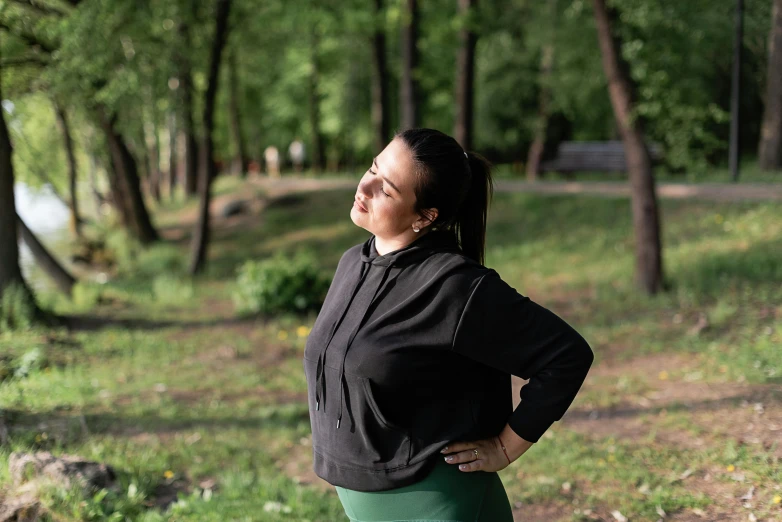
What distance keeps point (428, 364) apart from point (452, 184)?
0.55 m

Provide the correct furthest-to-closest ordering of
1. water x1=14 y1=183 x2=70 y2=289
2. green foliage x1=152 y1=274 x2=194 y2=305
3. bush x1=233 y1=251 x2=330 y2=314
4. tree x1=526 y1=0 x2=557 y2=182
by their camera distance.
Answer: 1. tree x1=526 y1=0 x2=557 y2=182
2. water x1=14 y1=183 x2=70 y2=289
3. green foliage x1=152 y1=274 x2=194 y2=305
4. bush x1=233 y1=251 x2=330 y2=314

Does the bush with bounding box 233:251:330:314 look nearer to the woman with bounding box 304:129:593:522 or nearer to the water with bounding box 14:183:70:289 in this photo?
the water with bounding box 14:183:70:289

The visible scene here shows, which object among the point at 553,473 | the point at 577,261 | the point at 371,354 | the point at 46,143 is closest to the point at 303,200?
the point at 46,143

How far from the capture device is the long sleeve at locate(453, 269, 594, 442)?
188cm

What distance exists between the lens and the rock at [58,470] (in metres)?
4.30

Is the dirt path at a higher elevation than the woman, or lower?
lower

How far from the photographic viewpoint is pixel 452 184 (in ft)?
6.98

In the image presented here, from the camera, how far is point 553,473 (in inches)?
210

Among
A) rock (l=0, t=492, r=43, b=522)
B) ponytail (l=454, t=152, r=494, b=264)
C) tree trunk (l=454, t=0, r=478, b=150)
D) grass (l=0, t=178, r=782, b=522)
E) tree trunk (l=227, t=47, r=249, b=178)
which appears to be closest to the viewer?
ponytail (l=454, t=152, r=494, b=264)

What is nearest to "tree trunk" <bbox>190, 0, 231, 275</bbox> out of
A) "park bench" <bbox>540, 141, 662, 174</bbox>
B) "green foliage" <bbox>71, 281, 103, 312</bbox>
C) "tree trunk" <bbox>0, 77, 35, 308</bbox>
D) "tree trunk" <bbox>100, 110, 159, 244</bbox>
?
"tree trunk" <bbox>100, 110, 159, 244</bbox>

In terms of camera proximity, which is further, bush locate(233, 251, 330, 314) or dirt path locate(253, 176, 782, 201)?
dirt path locate(253, 176, 782, 201)

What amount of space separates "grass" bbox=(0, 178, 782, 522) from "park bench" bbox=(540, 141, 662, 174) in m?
3.04

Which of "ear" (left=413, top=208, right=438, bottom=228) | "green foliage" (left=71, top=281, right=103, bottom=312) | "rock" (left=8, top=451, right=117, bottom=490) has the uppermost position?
"ear" (left=413, top=208, right=438, bottom=228)

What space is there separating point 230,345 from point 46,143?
12.5 meters
